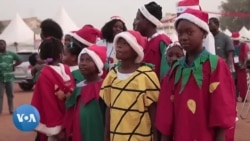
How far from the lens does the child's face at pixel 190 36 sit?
345 cm

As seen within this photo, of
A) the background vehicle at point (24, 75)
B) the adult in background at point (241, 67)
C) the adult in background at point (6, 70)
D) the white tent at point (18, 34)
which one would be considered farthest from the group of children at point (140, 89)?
the white tent at point (18, 34)

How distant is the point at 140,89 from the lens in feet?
13.0

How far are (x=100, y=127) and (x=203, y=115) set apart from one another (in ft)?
4.66

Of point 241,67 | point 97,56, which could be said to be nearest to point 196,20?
point 97,56

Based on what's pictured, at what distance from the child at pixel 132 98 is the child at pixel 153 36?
828 millimetres

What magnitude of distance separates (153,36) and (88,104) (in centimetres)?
105

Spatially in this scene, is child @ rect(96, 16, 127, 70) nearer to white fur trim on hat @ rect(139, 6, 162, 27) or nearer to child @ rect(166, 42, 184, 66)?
white fur trim on hat @ rect(139, 6, 162, 27)

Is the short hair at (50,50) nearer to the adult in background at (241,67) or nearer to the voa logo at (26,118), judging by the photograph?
the voa logo at (26,118)

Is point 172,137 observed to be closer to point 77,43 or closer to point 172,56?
point 172,56

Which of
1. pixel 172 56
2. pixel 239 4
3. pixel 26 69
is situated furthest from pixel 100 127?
pixel 239 4

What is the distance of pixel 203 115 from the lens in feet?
11.1

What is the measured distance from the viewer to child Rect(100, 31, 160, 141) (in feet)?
13.1

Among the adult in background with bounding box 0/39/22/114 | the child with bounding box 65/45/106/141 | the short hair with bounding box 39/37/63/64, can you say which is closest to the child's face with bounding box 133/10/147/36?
the child with bounding box 65/45/106/141

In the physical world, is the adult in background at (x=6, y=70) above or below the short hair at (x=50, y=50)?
below
